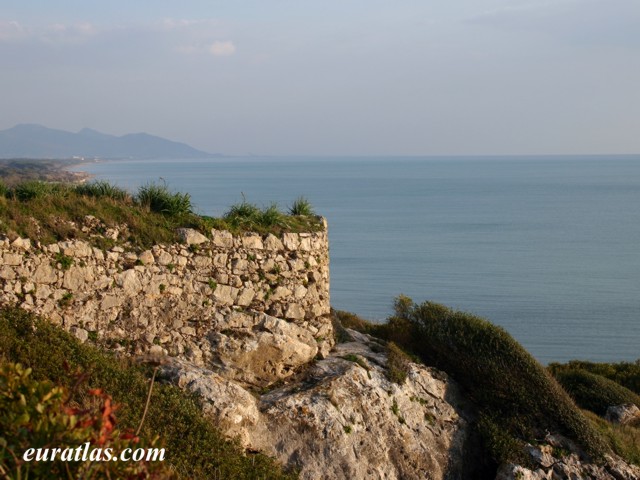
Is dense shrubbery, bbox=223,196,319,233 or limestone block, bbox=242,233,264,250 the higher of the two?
dense shrubbery, bbox=223,196,319,233

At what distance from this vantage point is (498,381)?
15.4m

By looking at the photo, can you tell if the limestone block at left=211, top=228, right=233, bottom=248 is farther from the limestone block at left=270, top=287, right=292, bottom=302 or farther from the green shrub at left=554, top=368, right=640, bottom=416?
the green shrub at left=554, top=368, right=640, bottom=416

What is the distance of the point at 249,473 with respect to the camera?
1062 centimetres

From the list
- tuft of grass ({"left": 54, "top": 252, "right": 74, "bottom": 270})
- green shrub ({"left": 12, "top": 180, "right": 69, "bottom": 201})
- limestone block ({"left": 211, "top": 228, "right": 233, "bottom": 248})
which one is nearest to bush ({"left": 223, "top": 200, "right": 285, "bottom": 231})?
limestone block ({"left": 211, "top": 228, "right": 233, "bottom": 248})

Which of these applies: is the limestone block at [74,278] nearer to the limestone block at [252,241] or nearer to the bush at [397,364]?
the limestone block at [252,241]

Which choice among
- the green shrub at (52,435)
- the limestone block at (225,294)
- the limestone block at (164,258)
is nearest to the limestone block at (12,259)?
the limestone block at (164,258)

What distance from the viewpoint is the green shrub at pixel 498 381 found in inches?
572

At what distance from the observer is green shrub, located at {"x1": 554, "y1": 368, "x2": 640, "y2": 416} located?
757 inches

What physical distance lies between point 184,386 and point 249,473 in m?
1.92

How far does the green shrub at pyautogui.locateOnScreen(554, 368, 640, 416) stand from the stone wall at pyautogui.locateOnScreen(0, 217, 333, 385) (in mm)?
8524

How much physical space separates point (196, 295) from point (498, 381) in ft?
22.6

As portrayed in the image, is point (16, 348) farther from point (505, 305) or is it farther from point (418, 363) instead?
point (505, 305)

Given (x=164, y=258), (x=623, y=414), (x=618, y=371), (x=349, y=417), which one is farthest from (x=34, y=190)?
(x=618, y=371)

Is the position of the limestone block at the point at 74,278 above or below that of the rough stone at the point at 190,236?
below
